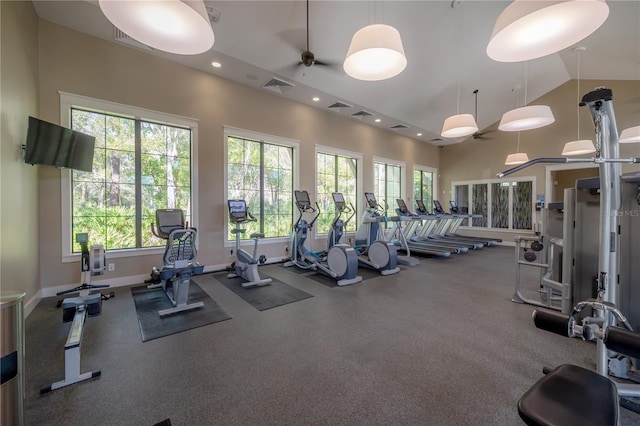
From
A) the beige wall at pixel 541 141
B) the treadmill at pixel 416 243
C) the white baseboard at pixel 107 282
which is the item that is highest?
the beige wall at pixel 541 141

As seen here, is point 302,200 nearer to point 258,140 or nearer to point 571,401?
point 258,140

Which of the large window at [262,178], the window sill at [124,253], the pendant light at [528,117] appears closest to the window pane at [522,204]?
the pendant light at [528,117]

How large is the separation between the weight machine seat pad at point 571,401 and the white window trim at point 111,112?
5521 mm

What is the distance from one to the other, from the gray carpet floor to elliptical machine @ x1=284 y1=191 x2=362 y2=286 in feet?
2.93

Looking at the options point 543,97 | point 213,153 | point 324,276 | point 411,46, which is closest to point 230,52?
point 213,153

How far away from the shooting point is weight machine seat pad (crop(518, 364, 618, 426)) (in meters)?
1.05

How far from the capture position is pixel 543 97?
29.2 ft

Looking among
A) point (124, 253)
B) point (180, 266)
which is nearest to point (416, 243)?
point (180, 266)

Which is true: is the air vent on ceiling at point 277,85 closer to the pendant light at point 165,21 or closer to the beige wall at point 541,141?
the pendant light at point 165,21

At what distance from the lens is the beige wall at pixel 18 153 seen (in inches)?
113

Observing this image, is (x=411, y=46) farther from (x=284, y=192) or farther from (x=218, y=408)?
(x=218, y=408)

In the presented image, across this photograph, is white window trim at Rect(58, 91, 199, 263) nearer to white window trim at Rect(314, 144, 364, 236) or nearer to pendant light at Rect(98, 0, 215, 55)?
white window trim at Rect(314, 144, 364, 236)

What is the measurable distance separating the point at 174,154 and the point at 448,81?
7.11m

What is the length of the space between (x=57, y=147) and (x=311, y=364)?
4440 mm
